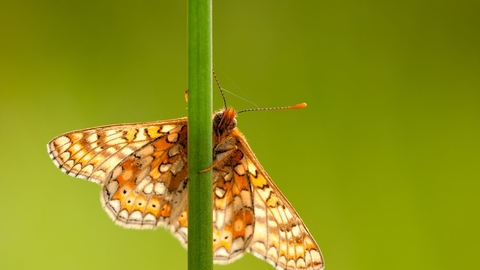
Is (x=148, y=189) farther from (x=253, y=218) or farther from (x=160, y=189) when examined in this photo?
(x=253, y=218)

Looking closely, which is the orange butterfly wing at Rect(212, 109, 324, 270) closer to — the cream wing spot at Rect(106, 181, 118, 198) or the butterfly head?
the butterfly head

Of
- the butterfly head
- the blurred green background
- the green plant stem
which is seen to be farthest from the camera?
the blurred green background

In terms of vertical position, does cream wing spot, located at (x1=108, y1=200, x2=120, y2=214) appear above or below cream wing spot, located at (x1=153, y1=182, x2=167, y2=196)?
below

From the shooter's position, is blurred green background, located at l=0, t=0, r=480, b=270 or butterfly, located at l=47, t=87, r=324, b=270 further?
blurred green background, located at l=0, t=0, r=480, b=270

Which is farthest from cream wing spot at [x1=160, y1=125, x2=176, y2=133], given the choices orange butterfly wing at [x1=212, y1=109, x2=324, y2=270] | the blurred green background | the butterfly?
the blurred green background

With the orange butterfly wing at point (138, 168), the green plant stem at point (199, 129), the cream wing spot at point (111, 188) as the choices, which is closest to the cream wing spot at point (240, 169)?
the orange butterfly wing at point (138, 168)

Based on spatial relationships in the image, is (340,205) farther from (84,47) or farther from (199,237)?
(199,237)
